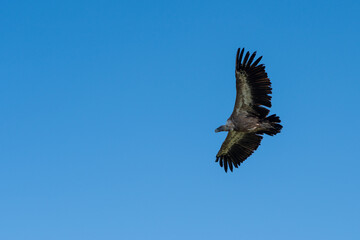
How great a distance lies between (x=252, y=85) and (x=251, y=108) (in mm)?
1133

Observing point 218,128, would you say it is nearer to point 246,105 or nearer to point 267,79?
point 246,105

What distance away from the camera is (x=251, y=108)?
21.4 meters

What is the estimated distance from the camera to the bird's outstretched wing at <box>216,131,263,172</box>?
23.3 m

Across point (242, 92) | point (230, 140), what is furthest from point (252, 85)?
point (230, 140)

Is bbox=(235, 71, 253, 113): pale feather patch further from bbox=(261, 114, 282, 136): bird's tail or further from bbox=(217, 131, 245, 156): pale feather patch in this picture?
bbox=(217, 131, 245, 156): pale feather patch

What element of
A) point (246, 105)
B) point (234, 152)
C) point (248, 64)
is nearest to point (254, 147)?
point (234, 152)

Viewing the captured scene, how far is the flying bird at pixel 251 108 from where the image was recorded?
67.2 feet

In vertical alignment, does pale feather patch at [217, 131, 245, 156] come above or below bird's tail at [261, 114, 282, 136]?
above

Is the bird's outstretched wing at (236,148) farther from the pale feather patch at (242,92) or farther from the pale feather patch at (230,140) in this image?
the pale feather patch at (242,92)

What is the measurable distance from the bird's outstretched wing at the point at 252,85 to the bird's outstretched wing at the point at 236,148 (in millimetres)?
1983

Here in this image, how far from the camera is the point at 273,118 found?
68.5 feet

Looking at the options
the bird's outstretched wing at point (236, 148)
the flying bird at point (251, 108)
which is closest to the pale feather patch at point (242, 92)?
the flying bird at point (251, 108)

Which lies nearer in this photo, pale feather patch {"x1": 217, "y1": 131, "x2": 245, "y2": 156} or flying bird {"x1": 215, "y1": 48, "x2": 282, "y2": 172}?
flying bird {"x1": 215, "y1": 48, "x2": 282, "y2": 172}

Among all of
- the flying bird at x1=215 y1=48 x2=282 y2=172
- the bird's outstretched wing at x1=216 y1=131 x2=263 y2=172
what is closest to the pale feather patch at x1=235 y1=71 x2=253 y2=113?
the flying bird at x1=215 y1=48 x2=282 y2=172
